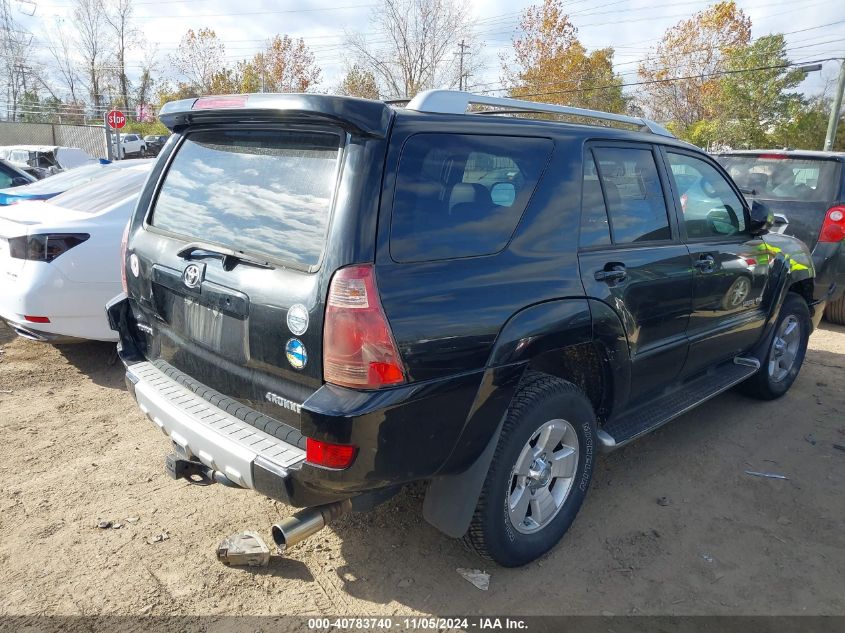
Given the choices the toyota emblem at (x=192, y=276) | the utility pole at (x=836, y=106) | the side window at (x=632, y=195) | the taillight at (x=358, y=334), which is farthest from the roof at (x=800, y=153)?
the utility pole at (x=836, y=106)

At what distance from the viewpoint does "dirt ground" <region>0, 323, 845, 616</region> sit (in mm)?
2654

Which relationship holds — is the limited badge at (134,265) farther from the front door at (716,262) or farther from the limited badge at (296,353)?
the front door at (716,262)

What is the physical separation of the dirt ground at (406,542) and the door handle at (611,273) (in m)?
1.28

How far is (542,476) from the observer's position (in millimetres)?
2887

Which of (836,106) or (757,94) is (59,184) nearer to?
(836,106)

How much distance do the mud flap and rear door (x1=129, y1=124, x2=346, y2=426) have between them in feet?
2.30

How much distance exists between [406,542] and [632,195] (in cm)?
211

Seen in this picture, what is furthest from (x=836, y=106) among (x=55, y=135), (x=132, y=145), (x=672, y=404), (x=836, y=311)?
(x=55, y=135)

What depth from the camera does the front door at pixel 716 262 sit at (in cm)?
365

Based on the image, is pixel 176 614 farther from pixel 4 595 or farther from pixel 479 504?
pixel 479 504

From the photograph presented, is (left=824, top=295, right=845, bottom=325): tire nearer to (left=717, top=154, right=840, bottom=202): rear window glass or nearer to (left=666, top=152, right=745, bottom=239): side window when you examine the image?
(left=717, top=154, right=840, bottom=202): rear window glass

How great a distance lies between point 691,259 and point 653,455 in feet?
4.30

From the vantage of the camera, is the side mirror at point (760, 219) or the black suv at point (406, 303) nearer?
the black suv at point (406, 303)

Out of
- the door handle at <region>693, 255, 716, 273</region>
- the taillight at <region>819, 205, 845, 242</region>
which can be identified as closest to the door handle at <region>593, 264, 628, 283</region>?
the door handle at <region>693, 255, 716, 273</region>
